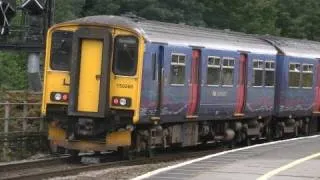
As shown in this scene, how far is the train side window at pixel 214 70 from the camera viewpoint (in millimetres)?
18969

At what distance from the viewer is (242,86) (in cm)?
2100

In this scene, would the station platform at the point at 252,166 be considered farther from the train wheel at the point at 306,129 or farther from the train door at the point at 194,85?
the train wheel at the point at 306,129

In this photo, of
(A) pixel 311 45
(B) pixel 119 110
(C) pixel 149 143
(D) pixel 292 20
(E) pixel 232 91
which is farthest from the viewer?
(D) pixel 292 20

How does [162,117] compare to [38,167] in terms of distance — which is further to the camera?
[162,117]

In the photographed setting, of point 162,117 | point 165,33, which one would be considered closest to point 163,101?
point 162,117

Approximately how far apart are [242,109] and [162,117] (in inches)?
Result: 187

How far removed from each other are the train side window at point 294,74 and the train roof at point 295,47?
0.37 m

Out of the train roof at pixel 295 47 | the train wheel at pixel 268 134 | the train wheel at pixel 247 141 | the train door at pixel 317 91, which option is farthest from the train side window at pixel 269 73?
the train door at pixel 317 91

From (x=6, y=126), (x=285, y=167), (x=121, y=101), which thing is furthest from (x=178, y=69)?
(x=285, y=167)

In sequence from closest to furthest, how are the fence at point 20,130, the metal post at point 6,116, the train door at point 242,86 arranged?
the metal post at point 6,116 < the fence at point 20,130 < the train door at point 242,86

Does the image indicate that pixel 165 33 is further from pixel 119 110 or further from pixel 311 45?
pixel 311 45

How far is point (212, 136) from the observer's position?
67.0 ft

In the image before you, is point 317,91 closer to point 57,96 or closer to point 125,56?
point 125,56

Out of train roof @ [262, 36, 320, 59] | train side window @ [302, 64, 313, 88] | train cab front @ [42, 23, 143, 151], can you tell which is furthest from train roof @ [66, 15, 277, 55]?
train side window @ [302, 64, 313, 88]
